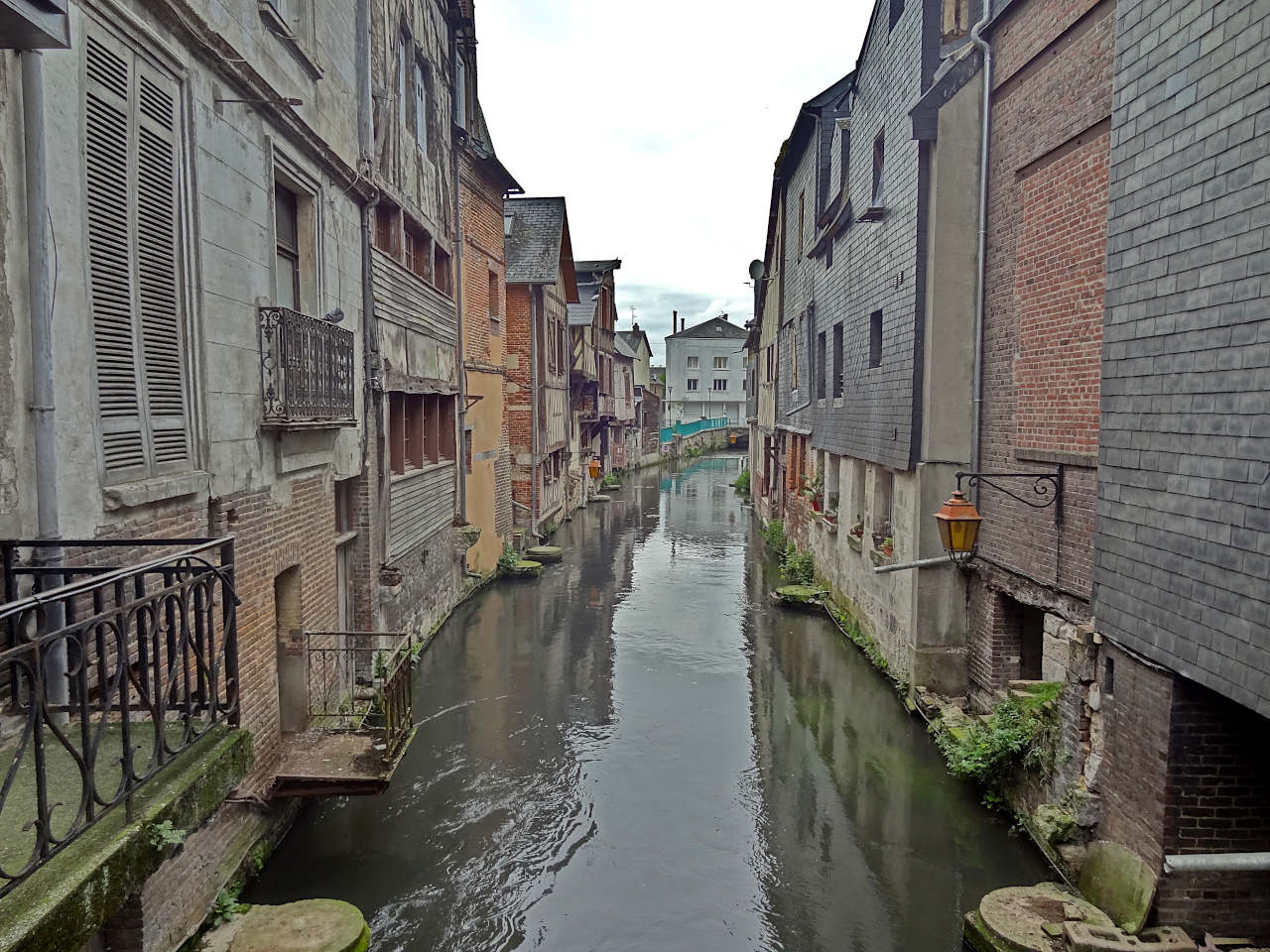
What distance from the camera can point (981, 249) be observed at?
31.6 feet

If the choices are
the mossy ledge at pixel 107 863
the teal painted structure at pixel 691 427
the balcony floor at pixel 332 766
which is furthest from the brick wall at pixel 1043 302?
the teal painted structure at pixel 691 427

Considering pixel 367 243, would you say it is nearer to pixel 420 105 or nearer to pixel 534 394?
pixel 420 105

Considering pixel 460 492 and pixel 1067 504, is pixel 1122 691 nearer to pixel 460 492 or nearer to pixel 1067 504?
pixel 1067 504

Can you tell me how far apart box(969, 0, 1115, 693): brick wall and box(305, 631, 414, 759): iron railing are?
5.85 m

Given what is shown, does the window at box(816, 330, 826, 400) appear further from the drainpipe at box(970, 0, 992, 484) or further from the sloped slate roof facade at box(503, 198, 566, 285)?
the drainpipe at box(970, 0, 992, 484)

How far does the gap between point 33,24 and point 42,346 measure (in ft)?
5.53

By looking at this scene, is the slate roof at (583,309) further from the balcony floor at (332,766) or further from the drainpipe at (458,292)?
the balcony floor at (332,766)

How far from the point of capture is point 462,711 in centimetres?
1105

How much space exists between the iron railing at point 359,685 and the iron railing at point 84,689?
2.54 metres

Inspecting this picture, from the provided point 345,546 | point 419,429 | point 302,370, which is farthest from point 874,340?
point 302,370

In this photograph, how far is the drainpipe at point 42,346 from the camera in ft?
13.8

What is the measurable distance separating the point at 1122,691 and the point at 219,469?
659 centimetres

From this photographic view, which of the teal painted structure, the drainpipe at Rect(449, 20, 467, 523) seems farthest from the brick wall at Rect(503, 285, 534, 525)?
the teal painted structure

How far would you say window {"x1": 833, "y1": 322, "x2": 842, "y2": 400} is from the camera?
16141 mm
